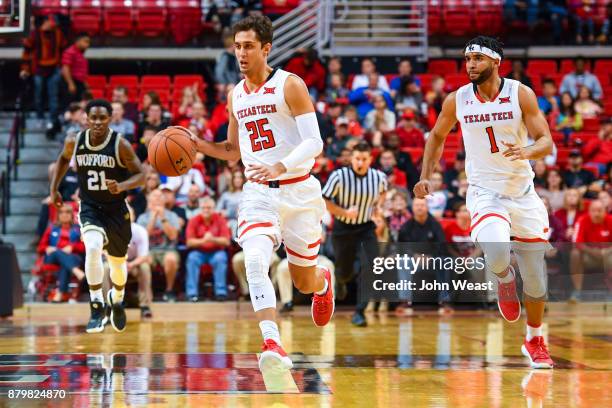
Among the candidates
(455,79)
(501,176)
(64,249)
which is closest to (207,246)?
(64,249)

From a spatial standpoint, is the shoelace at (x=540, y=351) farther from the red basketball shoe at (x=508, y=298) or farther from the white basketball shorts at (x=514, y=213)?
the white basketball shorts at (x=514, y=213)

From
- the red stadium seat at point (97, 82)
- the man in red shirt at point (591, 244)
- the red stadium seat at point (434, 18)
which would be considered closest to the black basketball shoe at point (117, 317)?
the man in red shirt at point (591, 244)

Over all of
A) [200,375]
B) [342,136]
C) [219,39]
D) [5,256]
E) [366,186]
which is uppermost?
[219,39]

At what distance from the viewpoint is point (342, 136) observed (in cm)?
1470

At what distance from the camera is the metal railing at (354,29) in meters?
18.8

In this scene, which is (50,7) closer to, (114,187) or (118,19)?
(118,19)

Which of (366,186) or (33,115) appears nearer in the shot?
(366,186)

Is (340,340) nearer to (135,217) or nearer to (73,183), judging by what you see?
(135,217)

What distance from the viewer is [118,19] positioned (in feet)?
64.6

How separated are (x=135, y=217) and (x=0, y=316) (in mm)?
2405

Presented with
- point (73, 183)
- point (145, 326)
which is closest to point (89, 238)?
point (145, 326)

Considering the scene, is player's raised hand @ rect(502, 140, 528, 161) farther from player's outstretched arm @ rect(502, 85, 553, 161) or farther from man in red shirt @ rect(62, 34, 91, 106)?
man in red shirt @ rect(62, 34, 91, 106)

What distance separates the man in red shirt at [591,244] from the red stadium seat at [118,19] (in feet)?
33.8

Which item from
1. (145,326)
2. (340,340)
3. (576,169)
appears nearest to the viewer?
(340,340)
